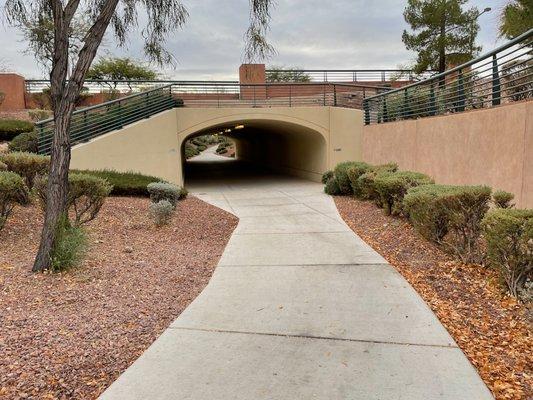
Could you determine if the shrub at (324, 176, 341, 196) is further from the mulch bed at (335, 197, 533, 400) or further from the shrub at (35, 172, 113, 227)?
the shrub at (35, 172, 113, 227)

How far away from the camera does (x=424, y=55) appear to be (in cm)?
2234

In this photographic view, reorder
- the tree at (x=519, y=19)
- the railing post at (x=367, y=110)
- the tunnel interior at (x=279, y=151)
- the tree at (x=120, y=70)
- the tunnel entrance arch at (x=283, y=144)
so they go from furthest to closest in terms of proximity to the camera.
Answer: the tree at (x=120, y=70)
the tunnel interior at (x=279, y=151)
the tunnel entrance arch at (x=283, y=144)
the railing post at (x=367, y=110)
the tree at (x=519, y=19)

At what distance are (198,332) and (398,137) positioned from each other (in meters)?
10.0

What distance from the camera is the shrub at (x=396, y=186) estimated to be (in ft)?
26.5

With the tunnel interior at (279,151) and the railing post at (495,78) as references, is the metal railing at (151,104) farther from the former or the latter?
the railing post at (495,78)

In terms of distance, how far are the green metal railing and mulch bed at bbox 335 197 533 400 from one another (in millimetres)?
9348

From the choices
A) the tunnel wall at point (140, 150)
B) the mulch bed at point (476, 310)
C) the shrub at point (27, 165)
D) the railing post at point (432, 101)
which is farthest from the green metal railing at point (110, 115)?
the mulch bed at point (476, 310)

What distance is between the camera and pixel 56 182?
495 cm

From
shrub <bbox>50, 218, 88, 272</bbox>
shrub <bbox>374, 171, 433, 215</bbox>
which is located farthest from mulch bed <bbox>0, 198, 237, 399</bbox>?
shrub <bbox>374, 171, 433, 215</bbox>

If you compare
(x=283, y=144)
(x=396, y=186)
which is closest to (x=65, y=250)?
(x=396, y=186)

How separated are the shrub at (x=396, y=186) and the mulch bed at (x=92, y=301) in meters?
3.28

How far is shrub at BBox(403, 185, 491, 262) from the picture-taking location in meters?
5.30

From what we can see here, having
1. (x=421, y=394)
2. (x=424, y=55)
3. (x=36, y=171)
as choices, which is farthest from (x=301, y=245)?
(x=424, y=55)

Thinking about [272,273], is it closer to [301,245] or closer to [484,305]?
[301,245]
